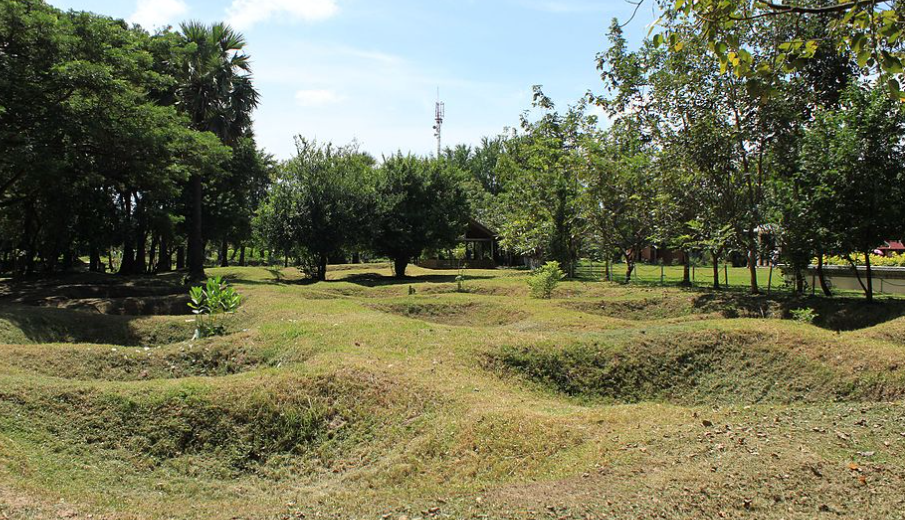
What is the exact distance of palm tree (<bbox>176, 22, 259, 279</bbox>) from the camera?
1046 inches

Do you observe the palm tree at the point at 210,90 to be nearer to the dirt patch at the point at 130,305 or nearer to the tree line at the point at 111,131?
the tree line at the point at 111,131

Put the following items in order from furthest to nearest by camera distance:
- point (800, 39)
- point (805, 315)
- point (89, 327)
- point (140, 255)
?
point (140, 255) < point (805, 315) < point (89, 327) < point (800, 39)

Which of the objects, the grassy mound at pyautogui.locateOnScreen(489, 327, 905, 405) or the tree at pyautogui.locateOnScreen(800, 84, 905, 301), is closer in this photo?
the grassy mound at pyautogui.locateOnScreen(489, 327, 905, 405)

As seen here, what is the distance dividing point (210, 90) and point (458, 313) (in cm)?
1821

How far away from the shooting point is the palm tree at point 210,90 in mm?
26562

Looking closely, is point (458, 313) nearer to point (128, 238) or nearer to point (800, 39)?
point (800, 39)

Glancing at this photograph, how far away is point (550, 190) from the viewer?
3092 centimetres

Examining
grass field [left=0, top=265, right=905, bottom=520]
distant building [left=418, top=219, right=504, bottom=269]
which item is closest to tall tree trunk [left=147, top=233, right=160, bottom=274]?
distant building [left=418, top=219, right=504, bottom=269]

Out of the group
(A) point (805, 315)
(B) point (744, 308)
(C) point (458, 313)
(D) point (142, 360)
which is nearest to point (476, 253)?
(C) point (458, 313)

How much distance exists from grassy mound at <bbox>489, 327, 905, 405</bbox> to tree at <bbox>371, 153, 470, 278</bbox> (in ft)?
74.7

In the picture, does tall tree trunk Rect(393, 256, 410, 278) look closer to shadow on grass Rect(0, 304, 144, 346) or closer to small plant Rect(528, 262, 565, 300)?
small plant Rect(528, 262, 565, 300)

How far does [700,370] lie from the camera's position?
9680 millimetres

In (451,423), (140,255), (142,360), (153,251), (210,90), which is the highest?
(210,90)

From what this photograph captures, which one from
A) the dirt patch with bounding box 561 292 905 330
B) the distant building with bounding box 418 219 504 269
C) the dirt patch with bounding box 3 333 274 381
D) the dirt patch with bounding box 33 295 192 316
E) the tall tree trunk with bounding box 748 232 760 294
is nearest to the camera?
the dirt patch with bounding box 3 333 274 381
